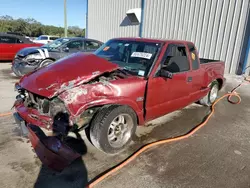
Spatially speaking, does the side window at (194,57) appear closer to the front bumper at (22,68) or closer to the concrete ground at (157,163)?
the concrete ground at (157,163)

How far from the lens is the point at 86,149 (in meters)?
3.16

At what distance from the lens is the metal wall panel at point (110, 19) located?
1420 cm

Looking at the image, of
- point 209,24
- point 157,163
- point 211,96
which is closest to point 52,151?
point 157,163

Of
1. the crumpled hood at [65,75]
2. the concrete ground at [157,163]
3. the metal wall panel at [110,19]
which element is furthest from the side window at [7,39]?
the crumpled hood at [65,75]

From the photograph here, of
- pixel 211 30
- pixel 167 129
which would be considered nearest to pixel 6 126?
pixel 167 129

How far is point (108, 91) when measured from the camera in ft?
9.21

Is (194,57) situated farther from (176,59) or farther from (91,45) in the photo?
(91,45)

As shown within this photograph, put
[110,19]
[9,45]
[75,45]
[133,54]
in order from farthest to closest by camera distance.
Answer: [110,19], [9,45], [75,45], [133,54]

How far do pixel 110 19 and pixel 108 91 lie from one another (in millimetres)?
14313

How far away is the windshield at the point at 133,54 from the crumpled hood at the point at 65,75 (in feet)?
1.90

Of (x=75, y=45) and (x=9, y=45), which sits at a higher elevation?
(x=75, y=45)

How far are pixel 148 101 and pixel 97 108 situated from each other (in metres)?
0.95

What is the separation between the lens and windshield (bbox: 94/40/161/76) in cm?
343

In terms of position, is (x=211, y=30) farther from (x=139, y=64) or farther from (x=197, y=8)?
(x=139, y=64)
